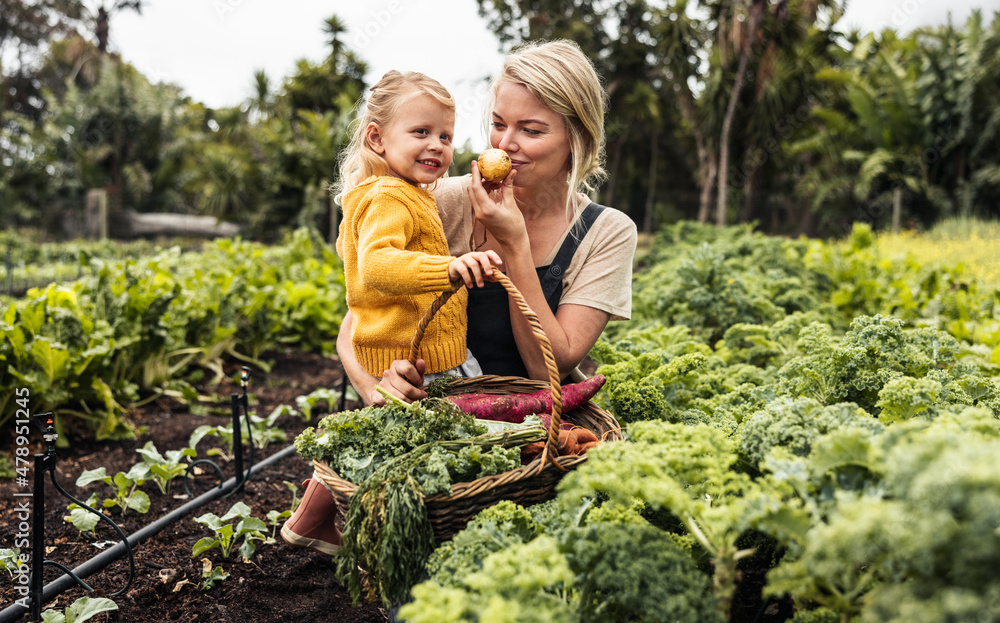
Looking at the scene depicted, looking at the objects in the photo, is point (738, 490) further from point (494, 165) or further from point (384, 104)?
point (384, 104)

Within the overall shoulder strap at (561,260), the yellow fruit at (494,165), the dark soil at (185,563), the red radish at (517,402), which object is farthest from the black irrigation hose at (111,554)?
the yellow fruit at (494,165)

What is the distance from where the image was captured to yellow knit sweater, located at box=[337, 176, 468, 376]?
202cm

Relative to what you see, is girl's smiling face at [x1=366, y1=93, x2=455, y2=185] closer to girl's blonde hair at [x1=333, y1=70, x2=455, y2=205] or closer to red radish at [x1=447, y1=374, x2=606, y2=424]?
girl's blonde hair at [x1=333, y1=70, x2=455, y2=205]

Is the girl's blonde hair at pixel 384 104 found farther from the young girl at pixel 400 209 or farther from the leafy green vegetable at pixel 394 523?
the leafy green vegetable at pixel 394 523

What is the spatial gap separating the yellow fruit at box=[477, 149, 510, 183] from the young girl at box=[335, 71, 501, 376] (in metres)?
0.17

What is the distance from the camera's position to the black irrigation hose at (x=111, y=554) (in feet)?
6.93

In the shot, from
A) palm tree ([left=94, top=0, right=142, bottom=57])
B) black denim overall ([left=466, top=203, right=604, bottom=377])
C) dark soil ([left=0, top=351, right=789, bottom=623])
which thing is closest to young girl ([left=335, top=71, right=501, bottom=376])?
black denim overall ([left=466, top=203, right=604, bottom=377])

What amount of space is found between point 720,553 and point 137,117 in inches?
1017

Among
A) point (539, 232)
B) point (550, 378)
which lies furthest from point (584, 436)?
point (539, 232)

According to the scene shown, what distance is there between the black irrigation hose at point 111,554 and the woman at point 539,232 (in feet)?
2.86

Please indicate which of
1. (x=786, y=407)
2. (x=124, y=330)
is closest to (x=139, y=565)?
(x=124, y=330)

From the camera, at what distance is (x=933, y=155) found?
1850cm

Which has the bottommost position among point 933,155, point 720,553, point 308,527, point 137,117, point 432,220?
point 308,527

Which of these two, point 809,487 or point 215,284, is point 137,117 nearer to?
point 215,284
